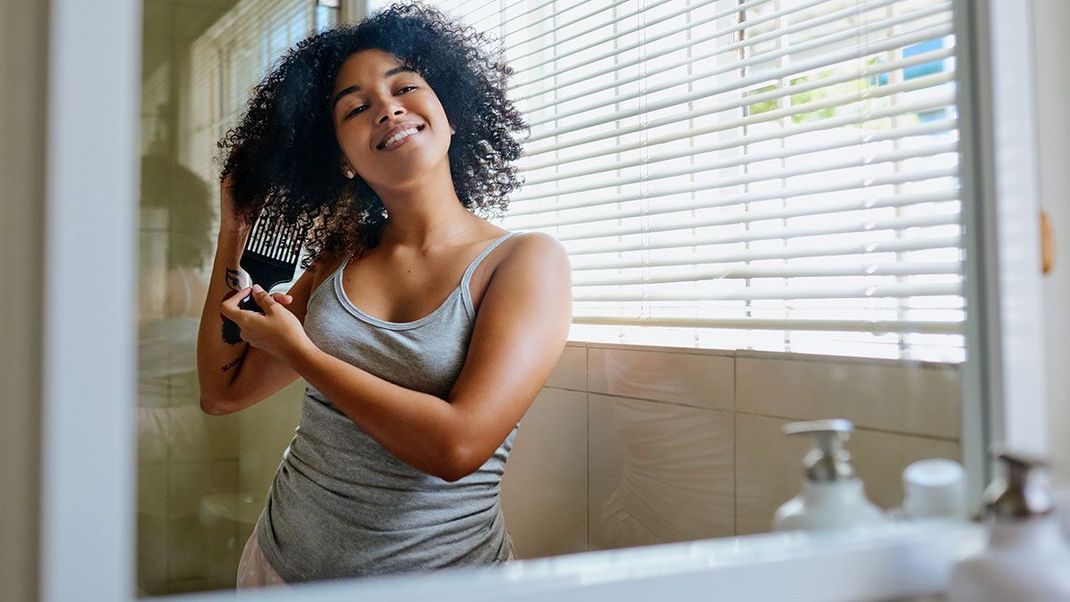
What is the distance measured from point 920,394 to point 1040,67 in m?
0.31

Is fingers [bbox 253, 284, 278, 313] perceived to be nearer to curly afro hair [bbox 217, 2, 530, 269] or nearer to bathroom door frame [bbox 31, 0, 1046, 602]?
curly afro hair [bbox 217, 2, 530, 269]

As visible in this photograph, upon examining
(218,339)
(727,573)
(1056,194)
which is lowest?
(727,573)

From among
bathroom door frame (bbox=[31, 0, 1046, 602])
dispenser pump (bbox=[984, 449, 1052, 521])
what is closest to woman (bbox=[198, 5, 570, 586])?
bathroom door frame (bbox=[31, 0, 1046, 602])

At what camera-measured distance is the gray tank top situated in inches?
25.2

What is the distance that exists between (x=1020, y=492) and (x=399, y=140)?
49 centimetres

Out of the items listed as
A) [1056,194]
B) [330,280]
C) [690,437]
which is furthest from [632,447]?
[1056,194]

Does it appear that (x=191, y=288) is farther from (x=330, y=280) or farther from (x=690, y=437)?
(x=690, y=437)

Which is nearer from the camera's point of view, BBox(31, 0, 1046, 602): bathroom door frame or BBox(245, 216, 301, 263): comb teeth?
BBox(31, 0, 1046, 602): bathroom door frame

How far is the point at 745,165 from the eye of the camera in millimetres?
816

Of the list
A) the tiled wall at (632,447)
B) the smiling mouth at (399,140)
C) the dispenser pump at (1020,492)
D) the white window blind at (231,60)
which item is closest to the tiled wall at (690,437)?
the tiled wall at (632,447)

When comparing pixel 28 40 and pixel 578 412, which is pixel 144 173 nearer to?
pixel 28 40

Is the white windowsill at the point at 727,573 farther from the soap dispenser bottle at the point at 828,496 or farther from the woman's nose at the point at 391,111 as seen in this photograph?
the woman's nose at the point at 391,111

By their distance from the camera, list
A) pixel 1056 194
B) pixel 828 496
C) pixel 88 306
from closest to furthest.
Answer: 1. pixel 88 306
2. pixel 828 496
3. pixel 1056 194

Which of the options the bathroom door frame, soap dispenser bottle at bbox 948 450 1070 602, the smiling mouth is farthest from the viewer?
the smiling mouth
